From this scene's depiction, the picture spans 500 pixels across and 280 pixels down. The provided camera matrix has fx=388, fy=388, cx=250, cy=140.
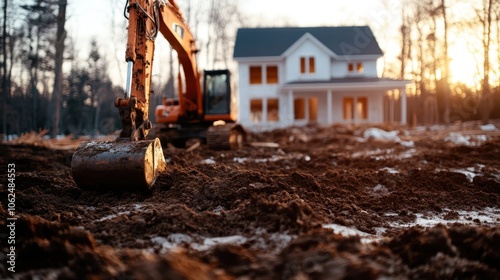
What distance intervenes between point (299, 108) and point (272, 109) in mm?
1921

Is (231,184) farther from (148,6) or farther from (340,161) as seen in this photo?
(340,161)

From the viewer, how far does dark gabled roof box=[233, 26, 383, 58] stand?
26953 millimetres

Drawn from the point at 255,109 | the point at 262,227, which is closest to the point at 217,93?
the point at 262,227

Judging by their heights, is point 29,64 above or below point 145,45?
above

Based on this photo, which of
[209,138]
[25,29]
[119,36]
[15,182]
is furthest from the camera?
[119,36]

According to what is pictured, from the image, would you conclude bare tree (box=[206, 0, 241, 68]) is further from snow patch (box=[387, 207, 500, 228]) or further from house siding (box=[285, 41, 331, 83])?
snow patch (box=[387, 207, 500, 228])

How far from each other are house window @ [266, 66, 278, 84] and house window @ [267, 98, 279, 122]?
1.28m

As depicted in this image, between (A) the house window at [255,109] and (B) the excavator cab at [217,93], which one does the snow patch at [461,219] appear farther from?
(A) the house window at [255,109]

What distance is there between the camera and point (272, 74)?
27156 mm

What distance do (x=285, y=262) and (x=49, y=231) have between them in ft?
6.32

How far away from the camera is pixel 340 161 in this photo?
8.25m

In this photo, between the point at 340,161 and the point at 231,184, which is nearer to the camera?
the point at 231,184

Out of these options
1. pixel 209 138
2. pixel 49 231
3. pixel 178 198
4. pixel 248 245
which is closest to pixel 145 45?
pixel 178 198

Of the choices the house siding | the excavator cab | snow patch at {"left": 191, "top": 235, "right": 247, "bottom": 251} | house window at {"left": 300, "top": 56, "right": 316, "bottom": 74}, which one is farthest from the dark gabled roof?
snow patch at {"left": 191, "top": 235, "right": 247, "bottom": 251}
